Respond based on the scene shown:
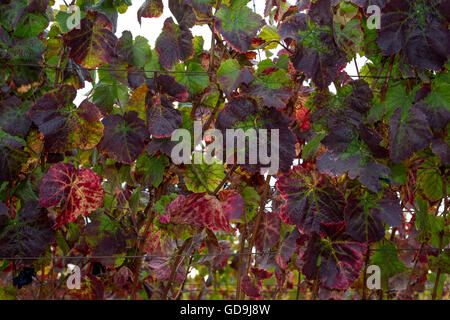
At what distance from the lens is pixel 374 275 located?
130 centimetres

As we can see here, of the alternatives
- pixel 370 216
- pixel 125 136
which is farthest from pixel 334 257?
pixel 125 136

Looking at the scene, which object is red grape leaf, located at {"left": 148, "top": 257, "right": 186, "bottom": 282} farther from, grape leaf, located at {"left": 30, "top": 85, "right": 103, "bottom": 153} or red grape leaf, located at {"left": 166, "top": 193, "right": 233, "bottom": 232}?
grape leaf, located at {"left": 30, "top": 85, "right": 103, "bottom": 153}

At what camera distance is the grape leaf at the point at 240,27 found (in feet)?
3.38

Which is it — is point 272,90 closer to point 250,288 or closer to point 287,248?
point 287,248

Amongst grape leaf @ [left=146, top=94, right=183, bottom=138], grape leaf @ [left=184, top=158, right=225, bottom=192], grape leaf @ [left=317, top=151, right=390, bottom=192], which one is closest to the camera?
grape leaf @ [left=317, top=151, right=390, bottom=192]

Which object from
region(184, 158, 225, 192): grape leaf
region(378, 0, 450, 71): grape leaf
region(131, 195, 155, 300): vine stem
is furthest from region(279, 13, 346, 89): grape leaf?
region(131, 195, 155, 300): vine stem

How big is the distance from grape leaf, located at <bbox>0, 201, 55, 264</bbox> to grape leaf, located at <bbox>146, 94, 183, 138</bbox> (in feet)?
1.22

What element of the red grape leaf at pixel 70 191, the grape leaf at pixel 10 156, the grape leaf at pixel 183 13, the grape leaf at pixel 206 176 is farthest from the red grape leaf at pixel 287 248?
the grape leaf at pixel 10 156

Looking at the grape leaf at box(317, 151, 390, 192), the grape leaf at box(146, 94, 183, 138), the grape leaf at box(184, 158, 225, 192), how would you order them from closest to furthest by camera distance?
the grape leaf at box(317, 151, 390, 192) < the grape leaf at box(146, 94, 183, 138) < the grape leaf at box(184, 158, 225, 192)

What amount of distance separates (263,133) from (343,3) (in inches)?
15.2

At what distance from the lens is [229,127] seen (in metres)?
Result: 1.01

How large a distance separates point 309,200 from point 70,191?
550 millimetres

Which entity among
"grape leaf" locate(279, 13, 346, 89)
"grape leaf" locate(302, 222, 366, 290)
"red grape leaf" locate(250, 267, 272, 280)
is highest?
"grape leaf" locate(279, 13, 346, 89)

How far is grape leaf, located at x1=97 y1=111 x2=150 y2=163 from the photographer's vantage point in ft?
3.59
